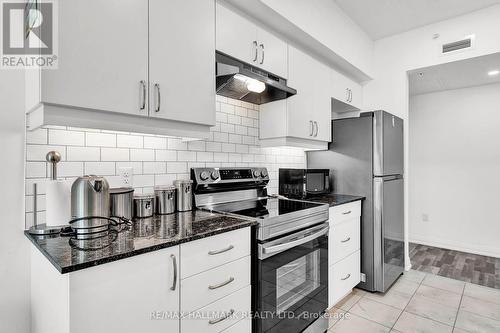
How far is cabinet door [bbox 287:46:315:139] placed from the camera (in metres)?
2.26

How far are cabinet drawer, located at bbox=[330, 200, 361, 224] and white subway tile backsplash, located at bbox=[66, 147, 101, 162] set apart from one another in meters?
1.73

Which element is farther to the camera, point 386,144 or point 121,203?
point 386,144

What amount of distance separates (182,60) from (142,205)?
0.87m

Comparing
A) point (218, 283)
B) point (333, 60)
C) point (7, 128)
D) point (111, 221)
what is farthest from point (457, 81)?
point (7, 128)

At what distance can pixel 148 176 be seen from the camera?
171 centimetres

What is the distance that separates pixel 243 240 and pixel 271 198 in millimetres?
982

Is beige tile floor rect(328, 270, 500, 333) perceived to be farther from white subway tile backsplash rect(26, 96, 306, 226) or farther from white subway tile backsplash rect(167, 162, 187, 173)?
white subway tile backsplash rect(167, 162, 187, 173)

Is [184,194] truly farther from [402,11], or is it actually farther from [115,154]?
[402,11]

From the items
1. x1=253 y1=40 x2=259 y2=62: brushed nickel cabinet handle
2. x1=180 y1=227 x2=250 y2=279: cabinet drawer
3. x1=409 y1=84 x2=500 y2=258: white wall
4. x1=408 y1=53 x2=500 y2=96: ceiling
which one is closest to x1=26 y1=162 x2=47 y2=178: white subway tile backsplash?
x1=180 y1=227 x2=250 y2=279: cabinet drawer

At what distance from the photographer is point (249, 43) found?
1.90 meters

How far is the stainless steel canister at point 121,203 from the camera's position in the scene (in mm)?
1399

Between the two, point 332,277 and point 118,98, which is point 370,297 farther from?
point 118,98

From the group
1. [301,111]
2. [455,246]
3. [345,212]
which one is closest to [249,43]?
[301,111]

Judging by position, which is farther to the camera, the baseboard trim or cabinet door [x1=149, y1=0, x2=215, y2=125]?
the baseboard trim
